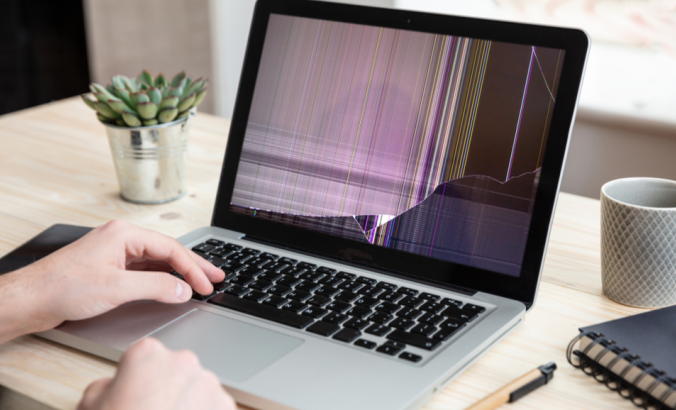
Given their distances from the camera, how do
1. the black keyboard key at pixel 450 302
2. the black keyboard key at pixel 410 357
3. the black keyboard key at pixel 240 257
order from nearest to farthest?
the black keyboard key at pixel 410 357 → the black keyboard key at pixel 450 302 → the black keyboard key at pixel 240 257

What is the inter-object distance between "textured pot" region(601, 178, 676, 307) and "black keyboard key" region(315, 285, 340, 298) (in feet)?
1.10

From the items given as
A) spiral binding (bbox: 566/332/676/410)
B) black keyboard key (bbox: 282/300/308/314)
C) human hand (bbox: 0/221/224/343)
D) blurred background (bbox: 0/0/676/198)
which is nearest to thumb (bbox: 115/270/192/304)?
human hand (bbox: 0/221/224/343)

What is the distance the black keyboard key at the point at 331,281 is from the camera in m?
0.73

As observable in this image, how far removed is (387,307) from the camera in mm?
670

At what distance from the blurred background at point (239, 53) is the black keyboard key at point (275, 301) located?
147 cm

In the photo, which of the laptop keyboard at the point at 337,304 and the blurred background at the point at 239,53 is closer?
the laptop keyboard at the point at 337,304

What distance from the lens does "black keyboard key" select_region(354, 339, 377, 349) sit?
60cm

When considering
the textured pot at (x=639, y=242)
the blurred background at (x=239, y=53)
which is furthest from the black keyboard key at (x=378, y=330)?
the blurred background at (x=239, y=53)

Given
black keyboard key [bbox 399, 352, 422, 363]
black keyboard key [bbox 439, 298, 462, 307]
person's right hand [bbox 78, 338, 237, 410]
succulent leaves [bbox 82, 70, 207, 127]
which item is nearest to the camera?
person's right hand [bbox 78, 338, 237, 410]

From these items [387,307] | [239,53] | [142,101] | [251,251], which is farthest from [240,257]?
[239,53]

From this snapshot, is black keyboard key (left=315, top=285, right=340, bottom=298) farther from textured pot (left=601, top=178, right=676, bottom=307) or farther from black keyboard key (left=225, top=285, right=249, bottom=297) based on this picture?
textured pot (left=601, top=178, right=676, bottom=307)

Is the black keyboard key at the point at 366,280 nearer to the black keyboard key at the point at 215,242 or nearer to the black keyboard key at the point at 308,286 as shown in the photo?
the black keyboard key at the point at 308,286

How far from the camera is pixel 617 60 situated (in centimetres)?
190

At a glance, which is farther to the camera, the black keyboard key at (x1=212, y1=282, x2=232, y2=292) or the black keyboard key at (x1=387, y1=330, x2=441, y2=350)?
the black keyboard key at (x1=212, y1=282, x2=232, y2=292)
